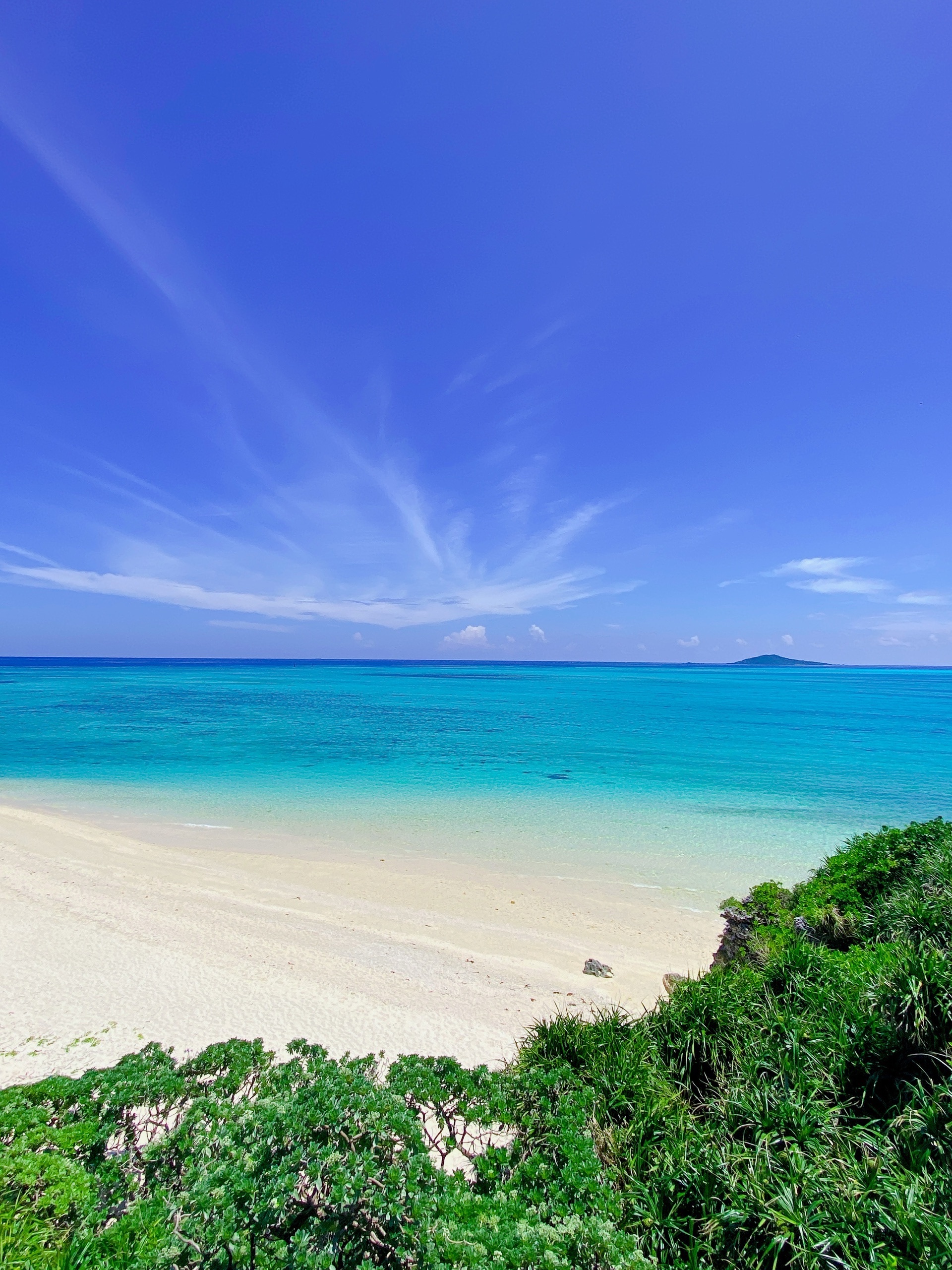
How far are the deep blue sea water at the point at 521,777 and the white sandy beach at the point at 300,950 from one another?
107 inches

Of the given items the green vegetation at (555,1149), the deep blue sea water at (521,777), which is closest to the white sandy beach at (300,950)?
the green vegetation at (555,1149)

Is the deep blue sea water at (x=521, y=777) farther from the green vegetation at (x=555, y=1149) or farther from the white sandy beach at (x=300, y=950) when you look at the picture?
the green vegetation at (x=555, y=1149)

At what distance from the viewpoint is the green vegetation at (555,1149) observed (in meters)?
3.18

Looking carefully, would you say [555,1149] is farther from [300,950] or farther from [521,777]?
[521,777]

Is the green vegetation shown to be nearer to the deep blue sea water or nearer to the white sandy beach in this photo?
the white sandy beach

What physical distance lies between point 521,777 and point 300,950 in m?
18.2

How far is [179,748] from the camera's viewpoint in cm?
3353

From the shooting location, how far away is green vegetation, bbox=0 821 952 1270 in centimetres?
318

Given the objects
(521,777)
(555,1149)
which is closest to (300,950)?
(555,1149)

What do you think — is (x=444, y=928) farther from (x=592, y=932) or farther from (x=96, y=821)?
(x=96, y=821)

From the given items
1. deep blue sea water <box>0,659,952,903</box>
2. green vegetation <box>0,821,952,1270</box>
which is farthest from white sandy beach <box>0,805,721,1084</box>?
deep blue sea water <box>0,659,952,903</box>

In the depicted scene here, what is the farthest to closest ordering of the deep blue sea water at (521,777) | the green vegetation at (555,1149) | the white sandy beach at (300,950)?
the deep blue sea water at (521,777), the white sandy beach at (300,950), the green vegetation at (555,1149)

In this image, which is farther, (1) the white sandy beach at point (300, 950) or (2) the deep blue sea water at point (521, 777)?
(2) the deep blue sea water at point (521, 777)

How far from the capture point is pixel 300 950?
388 inches
